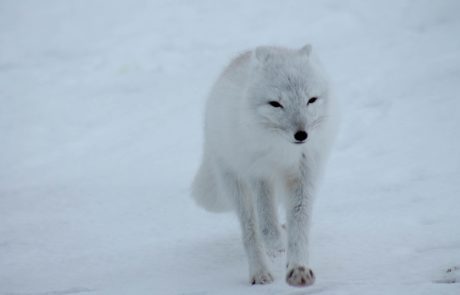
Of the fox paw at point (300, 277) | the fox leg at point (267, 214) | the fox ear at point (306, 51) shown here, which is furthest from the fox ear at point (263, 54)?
the fox paw at point (300, 277)

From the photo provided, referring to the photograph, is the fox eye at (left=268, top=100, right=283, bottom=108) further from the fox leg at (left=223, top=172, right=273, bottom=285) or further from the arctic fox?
the fox leg at (left=223, top=172, right=273, bottom=285)

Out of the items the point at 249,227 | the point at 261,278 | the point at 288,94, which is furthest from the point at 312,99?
the point at 261,278

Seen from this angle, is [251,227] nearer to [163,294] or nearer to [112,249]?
[163,294]

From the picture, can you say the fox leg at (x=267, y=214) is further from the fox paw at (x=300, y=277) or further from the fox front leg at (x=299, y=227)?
the fox paw at (x=300, y=277)

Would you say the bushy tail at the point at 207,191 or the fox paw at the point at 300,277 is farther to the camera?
the bushy tail at the point at 207,191

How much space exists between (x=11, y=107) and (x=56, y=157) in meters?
2.09

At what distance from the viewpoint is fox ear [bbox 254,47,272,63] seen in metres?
4.27

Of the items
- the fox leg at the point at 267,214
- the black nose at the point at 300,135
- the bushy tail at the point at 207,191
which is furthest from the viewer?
the bushy tail at the point at 207,191

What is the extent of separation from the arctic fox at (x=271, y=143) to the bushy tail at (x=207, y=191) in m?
0.36

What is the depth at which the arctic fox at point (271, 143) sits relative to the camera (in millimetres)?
3949

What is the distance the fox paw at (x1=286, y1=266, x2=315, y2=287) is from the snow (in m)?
0.07

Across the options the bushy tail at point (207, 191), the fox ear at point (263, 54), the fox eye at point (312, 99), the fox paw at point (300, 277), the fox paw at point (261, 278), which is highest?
the fox ear at point (263, 54)

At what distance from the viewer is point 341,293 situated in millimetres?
3586

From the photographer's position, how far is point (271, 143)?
163 inches
